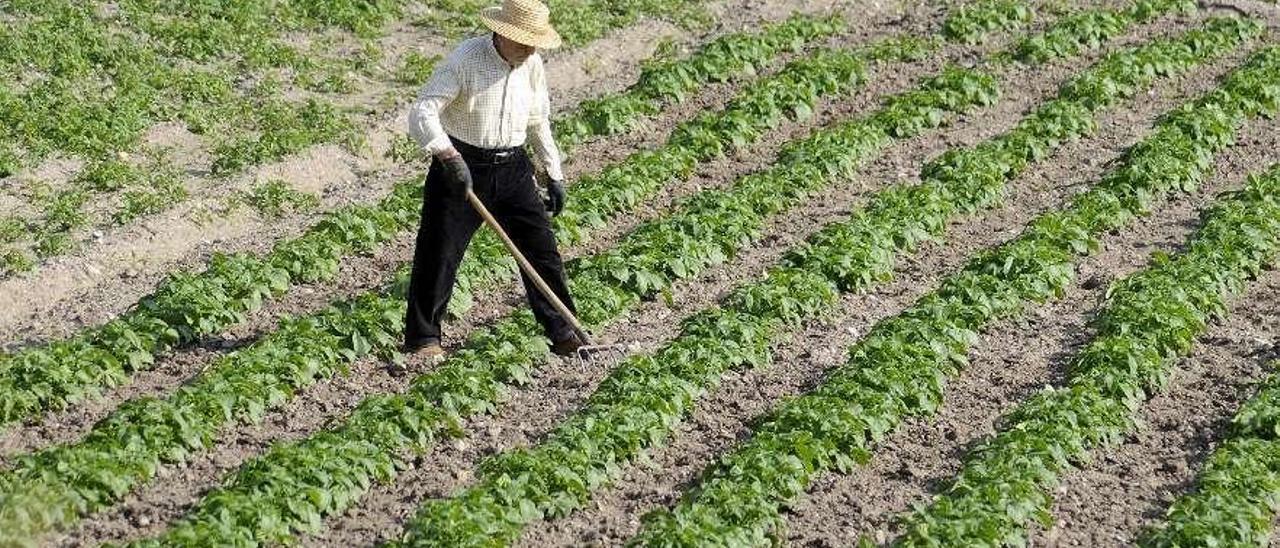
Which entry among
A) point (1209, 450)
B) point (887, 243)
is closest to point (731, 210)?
point (887, 243)

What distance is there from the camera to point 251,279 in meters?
11.9

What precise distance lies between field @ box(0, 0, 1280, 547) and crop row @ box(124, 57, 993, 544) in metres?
0.03

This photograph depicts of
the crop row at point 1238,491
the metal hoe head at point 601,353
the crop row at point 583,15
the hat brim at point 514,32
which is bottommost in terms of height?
the crop row at point 583,15

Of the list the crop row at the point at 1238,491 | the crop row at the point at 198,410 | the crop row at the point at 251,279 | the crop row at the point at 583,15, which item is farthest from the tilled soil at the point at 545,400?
the crop row at the point at 583,15

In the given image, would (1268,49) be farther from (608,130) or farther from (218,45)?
(218,45)

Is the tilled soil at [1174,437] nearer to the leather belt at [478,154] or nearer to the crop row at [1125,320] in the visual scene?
the crop row at [1125,320]

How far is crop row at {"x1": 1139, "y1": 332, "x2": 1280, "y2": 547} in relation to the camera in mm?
9180

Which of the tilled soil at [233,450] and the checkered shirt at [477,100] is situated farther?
the checkered shirt at [477,100]

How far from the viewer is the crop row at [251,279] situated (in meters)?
10.4

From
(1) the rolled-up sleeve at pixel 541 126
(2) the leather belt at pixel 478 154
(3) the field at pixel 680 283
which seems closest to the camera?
(3) the field at pixel 680 283

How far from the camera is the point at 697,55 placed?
1669 centimetres

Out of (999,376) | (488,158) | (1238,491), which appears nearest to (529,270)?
(488,158)

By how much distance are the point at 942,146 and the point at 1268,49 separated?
3.70 m

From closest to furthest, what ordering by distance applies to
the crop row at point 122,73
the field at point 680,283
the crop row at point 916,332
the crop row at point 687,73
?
the crop row at point 916,332, the field at point 680,283, the crop row at point 122,73, the crop row at point 687,73
